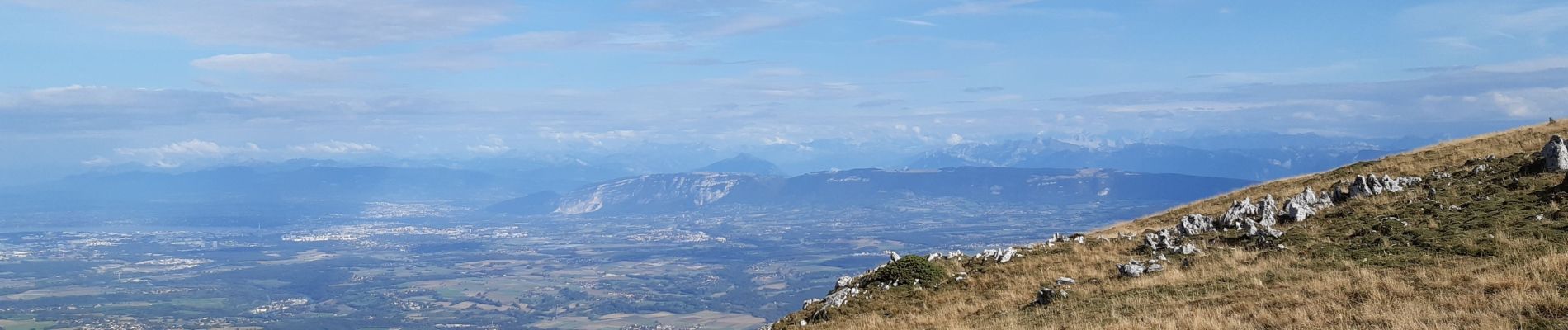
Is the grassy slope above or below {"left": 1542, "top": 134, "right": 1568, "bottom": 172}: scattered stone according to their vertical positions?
below

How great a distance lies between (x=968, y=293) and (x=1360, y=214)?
11.6 metres

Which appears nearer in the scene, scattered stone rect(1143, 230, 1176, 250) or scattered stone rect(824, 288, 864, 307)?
scattered stone rect(824, 288, 864, 307)

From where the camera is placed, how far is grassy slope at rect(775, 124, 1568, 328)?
13.9 metres

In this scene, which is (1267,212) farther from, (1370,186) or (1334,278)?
(1334,278)

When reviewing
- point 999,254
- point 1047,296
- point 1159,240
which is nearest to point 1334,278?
point 1047,296

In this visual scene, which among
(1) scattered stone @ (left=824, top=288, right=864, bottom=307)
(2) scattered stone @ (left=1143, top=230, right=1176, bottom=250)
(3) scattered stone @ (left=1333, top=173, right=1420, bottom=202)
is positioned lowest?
(1) scattered stone @ (left=824, top=288, right=864, bottom=307)

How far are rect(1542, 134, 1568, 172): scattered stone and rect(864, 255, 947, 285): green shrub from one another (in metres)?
17.4

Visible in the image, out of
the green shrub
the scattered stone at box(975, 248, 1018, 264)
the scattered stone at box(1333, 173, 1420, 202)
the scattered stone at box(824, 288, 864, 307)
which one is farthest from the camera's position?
the scattered stone at box(1333, 173, 1420, 202)

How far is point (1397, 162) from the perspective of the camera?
121ft

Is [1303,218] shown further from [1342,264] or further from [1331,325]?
[1331,325]

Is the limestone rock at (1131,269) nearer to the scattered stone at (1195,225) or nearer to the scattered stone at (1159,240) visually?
the scattered stone at (1159,240)

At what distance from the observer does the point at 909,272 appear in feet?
83.9

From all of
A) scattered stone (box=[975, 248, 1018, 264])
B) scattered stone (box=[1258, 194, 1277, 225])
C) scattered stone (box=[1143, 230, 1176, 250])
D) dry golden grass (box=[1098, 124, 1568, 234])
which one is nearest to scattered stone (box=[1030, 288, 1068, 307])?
scattered stone (box=[975, 248, 1018, 264])

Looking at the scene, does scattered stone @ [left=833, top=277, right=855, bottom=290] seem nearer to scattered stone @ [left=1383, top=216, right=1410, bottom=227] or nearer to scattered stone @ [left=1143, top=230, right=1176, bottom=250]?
scattered stone @ [left=1143, top=230, right=1176, bottom=250]
